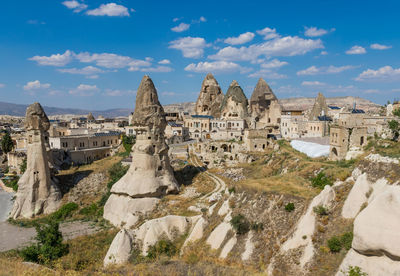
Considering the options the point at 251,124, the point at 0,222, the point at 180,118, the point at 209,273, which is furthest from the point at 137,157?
the point at 180,118

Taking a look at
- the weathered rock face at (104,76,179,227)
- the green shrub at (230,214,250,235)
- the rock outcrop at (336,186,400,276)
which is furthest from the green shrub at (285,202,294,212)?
the weathered rock face at (104,76,179,227)

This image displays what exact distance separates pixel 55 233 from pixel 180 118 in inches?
2582

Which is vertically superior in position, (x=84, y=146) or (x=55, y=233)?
(x=84, y=146)

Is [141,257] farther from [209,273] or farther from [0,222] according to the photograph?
[0,222]

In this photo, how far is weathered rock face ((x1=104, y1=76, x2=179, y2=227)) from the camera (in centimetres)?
2984

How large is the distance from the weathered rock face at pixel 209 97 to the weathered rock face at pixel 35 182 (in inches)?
1835

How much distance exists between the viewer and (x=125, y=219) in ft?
93.2

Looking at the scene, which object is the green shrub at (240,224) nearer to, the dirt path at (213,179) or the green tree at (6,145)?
the dirt path at (213,179)

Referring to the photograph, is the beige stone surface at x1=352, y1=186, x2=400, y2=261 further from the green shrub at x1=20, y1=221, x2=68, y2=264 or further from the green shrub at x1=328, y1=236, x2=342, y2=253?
the green shrub at x1=20, y1=221, x2=68, y2=264

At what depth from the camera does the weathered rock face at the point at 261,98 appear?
67562 mm

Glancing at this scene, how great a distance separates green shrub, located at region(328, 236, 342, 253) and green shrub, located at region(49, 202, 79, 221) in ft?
101

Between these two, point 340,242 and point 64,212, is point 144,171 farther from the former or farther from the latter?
point 340,242

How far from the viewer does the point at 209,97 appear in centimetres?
7800

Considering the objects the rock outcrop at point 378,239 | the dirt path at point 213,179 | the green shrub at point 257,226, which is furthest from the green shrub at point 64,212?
the rock outcrop at point 378,239
